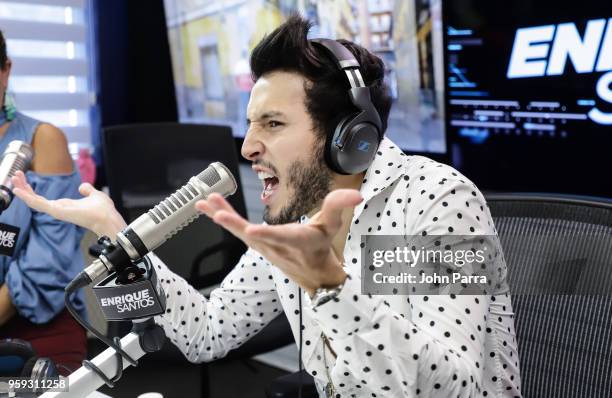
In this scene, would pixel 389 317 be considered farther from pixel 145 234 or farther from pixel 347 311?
pixel 145 234

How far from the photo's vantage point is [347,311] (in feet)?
2.53

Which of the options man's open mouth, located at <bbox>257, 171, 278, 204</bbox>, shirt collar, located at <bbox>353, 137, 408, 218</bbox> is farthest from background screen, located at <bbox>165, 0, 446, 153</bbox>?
man's open mouth, located at <bbox>257, 171, 278, 204</bbox>

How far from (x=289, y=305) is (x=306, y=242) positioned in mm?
586

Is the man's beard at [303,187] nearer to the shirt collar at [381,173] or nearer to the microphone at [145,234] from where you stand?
the shirt collar at [381,173]

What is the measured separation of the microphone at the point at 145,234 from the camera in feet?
2.63

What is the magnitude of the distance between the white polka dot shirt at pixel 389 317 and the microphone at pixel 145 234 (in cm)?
20

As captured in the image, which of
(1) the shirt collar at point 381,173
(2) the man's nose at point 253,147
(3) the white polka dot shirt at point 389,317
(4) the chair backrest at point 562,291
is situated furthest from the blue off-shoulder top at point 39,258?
(4) the chair backrest at point 562,291

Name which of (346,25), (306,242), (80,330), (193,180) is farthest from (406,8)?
(306,242)

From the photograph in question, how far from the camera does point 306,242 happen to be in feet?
2.21

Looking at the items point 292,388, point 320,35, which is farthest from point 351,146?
point 320,35

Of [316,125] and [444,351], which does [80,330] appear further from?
[444,351]

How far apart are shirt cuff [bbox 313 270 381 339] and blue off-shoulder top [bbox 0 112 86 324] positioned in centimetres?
124

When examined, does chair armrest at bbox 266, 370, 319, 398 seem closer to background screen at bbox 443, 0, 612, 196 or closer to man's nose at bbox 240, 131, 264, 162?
man's nose at bbox 240, 131, 264, 162

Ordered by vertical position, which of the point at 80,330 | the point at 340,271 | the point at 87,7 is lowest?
the point at 80,330
